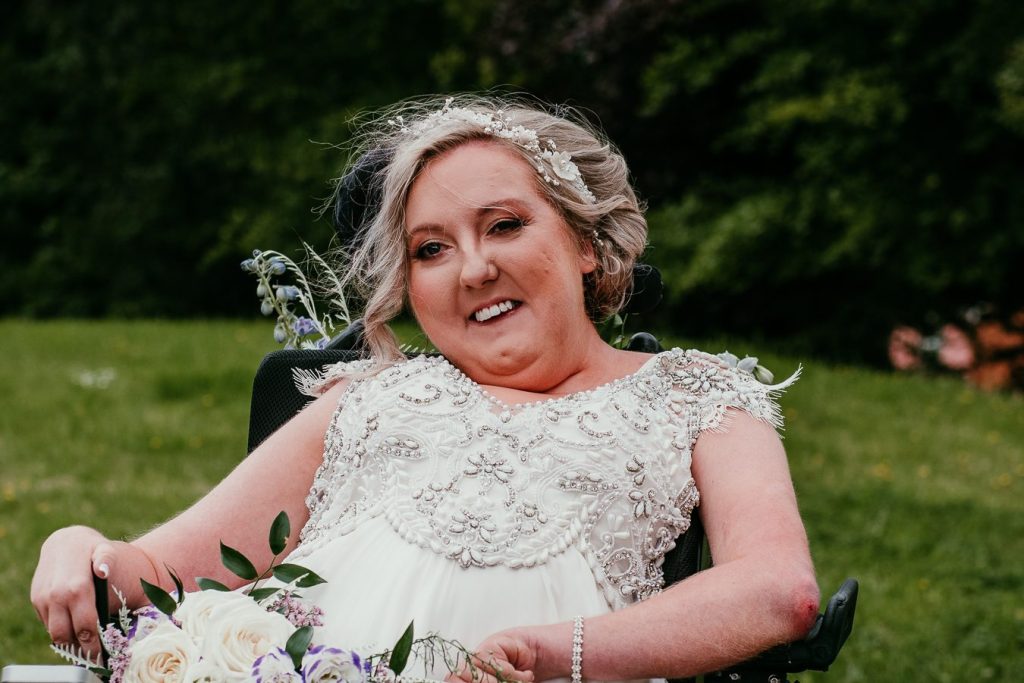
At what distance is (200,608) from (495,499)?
636mm

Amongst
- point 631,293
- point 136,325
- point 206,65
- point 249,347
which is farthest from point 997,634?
point 206,65

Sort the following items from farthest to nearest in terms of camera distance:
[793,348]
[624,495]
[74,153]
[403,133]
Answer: [74,153] → [793,348] → [403,133] → [624,495]

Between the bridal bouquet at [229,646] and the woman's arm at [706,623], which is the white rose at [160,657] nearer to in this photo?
the bridal bouquet at [229,646]

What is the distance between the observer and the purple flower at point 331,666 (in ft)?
5.15

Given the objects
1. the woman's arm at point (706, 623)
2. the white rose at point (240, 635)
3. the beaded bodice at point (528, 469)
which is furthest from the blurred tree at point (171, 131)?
the white rose at point (240, 635)

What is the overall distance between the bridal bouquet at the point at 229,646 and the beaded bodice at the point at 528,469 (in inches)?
16.3

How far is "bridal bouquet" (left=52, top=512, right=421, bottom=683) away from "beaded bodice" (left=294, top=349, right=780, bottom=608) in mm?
414

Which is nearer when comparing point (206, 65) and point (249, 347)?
point (249, 347)

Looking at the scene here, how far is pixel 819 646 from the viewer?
1954 millimetres

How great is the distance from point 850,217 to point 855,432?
347cm

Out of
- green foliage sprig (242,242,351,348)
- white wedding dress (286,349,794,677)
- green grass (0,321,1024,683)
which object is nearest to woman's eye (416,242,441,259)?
white wedding dress (286,349,794,677)

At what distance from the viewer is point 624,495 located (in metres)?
2.20

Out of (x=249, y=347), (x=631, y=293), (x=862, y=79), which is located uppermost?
(x=862, y=79)

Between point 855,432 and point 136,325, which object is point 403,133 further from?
point 136,325
